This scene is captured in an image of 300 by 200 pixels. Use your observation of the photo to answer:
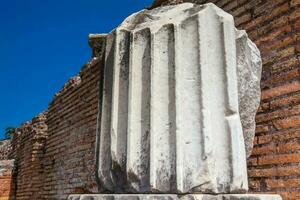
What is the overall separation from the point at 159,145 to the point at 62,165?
5778 mm

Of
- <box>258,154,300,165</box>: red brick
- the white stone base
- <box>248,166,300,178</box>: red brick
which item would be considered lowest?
the white stone base

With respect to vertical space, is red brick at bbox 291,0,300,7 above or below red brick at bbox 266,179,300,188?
above

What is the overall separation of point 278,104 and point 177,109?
1.90 metres

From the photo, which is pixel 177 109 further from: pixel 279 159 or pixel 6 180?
pixel 6 180

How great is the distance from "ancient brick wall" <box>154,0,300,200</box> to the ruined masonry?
1318 mm

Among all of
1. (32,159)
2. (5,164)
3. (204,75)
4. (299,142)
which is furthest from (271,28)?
(5,164)

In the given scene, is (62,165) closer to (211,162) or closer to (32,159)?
(32,159)

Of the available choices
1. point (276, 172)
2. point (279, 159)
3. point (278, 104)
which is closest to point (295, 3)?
point (278, 104)

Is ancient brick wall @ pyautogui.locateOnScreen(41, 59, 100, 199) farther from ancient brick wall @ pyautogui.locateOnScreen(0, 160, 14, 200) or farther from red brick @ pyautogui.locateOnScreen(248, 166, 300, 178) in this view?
red brick @ pyautogui.locateOnScreen(248, 166, 300, 178)

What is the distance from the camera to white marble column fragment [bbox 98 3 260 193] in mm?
1414

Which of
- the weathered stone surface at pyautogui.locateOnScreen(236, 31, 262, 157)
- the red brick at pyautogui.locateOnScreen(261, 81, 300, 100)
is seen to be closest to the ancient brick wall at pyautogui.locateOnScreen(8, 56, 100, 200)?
the red brick at pyautogui.locateOnScreen(261, 81, 300, 100)

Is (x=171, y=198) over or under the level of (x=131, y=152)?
under

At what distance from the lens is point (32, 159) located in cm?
835

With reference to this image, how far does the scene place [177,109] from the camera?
57.3 inches
